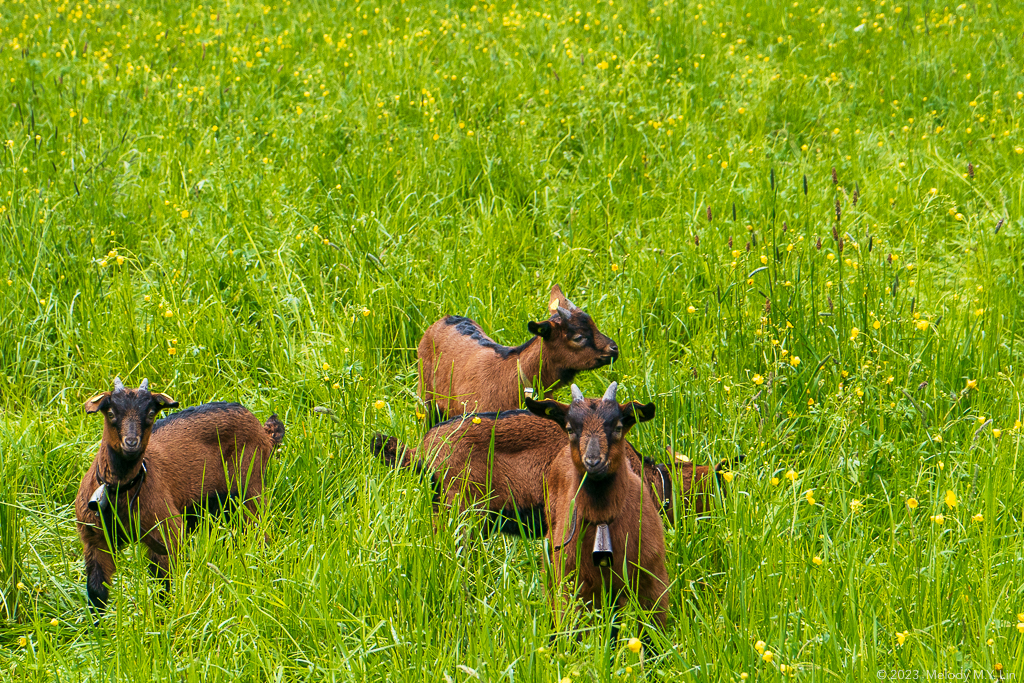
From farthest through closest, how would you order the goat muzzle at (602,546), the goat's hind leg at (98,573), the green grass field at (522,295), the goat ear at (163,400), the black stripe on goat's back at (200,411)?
the black stripe on goat's back at (200,411), the goat ear at (163,400), the goat's hind leg at (98,573), the goat muzzle at (602,546), the green grass field at (522,295)

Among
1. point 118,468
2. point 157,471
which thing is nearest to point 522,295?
point 157,471

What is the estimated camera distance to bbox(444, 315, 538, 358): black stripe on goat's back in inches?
212

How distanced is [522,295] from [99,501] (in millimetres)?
2938

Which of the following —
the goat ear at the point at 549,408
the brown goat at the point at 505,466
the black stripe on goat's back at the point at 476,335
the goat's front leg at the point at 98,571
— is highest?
the goat ear at the point at 549,408

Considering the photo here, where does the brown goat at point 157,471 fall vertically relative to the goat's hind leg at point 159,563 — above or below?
above

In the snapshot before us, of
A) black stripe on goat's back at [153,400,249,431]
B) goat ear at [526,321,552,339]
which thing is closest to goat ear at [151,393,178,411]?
black stripe on goat's back at [153,400,249,431]

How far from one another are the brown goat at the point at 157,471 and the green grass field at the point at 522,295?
18cm

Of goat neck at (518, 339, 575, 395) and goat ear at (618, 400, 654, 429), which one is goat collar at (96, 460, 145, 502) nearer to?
goat neck at (518, 339, 575, 395)

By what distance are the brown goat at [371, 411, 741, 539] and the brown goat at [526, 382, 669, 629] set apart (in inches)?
20.0

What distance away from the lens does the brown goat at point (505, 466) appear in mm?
4426

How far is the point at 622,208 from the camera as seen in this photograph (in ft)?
22.6

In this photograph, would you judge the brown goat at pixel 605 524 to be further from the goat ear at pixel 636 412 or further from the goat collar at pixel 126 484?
the goat collar at pixel 126 484

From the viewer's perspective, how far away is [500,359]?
17.7 feet

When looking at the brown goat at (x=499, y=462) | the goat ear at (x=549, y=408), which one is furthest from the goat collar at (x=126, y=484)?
the goat ear at (x=549, y=408)
